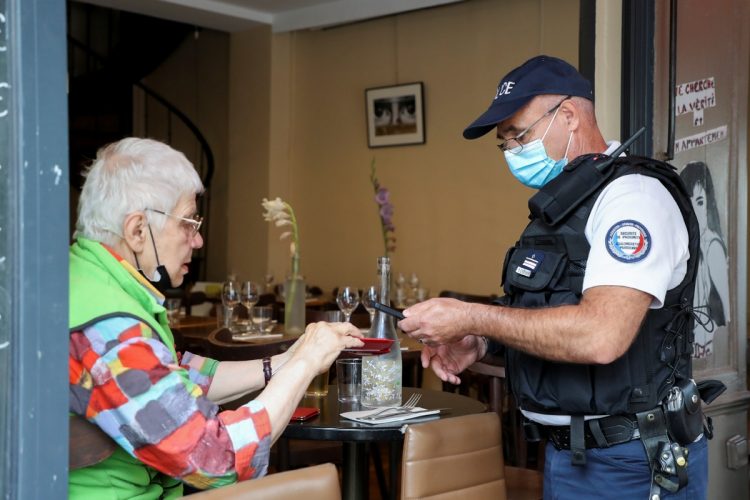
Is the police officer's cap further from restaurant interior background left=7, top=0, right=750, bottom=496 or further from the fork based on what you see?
restaurant interior background left=7, top=0, right=750, bottom=496

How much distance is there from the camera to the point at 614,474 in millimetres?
2109

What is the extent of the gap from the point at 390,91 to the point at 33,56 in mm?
6363

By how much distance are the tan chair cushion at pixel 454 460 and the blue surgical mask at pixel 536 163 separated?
633 millimetres

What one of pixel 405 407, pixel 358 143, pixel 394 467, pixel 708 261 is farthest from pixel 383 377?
pixel 358 143

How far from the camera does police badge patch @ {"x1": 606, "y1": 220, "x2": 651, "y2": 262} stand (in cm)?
193

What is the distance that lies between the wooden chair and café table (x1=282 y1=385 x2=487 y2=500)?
10 centimetres

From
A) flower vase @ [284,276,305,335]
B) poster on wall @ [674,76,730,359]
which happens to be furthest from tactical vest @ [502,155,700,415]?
flower vase @ [284,276,305,335]

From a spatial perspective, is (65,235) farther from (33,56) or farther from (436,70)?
(436,70)

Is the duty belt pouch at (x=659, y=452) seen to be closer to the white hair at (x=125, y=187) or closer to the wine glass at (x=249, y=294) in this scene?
the white hair at (x=125, y=187)

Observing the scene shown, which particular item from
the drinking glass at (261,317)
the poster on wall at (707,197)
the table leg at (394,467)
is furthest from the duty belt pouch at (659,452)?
the drinking glass at (261,317)

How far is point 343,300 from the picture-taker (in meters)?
4.25

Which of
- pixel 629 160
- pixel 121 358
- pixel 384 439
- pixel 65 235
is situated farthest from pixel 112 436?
pixel 629 160

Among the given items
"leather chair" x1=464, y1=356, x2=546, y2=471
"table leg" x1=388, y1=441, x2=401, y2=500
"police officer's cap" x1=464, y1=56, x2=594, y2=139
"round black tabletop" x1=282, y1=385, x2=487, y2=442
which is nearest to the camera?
"police officer's cap" x1=464, y1=56, x2=594, y2=139

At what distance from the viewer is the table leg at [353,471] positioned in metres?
2.71
